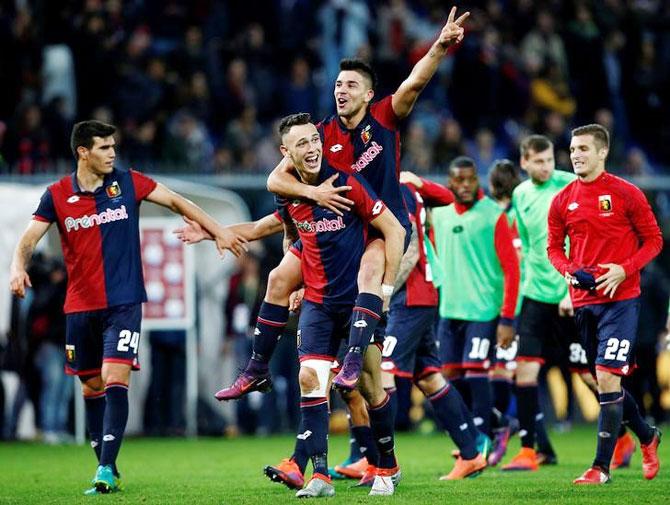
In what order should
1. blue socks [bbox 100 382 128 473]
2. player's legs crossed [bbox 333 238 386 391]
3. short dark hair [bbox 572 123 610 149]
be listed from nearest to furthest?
player's legs crossed [bbox 333 238 386 391] → blue socks [bbox 100 382 128 473] → short dark hair [bbox 572 123 610 149]

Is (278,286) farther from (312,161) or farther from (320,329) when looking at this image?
(312,161)

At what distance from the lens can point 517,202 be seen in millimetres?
11484

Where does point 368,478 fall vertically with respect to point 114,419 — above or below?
below

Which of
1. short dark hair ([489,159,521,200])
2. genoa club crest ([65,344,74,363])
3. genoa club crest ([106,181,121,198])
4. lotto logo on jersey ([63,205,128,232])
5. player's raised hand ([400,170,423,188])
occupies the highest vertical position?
short dark hair ([489,159,521,200])

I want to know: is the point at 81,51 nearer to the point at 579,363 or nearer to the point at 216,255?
the point at 216,255

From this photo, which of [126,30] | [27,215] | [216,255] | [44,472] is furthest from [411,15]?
[44,472]

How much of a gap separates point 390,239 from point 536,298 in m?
2.94

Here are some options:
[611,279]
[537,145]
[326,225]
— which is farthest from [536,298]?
[326,225]

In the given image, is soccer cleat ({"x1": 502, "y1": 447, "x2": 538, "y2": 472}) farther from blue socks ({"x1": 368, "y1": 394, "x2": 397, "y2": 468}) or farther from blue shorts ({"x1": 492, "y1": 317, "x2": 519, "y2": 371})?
blue socks ({"x1": 368, "y1": 394, "x2": 397, "y2": 468})

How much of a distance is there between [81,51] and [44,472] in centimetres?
769

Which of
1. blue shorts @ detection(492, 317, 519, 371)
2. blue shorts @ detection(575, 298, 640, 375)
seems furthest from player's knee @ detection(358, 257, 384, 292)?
blue shorts @ detection(492, 317, 519, 371)

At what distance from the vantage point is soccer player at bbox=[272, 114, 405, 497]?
28.0 feet

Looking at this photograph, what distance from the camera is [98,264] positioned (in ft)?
31.9

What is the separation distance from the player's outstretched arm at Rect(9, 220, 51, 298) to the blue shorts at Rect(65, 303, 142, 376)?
1.58 feet
